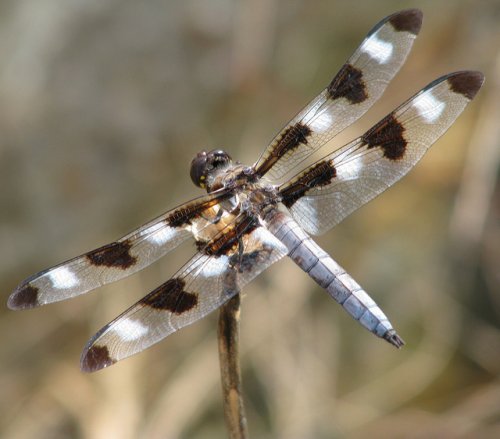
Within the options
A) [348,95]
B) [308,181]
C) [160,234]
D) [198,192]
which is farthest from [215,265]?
[198,192]

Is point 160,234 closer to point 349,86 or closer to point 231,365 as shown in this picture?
point 231,365

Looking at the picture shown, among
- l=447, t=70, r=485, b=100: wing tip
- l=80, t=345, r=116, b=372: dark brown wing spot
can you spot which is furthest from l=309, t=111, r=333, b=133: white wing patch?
l=80, t=345, r=116, b=372: dark brown wing spot

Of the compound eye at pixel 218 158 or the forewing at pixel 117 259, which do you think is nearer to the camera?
the forewing at pixel 117 259

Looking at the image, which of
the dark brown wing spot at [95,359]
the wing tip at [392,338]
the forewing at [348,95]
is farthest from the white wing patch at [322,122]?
the dark brown wing spot at [95,359]

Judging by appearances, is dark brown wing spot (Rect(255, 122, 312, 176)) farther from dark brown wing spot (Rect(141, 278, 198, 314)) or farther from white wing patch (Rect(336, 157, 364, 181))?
dark brown wing spot (Rect(141, 278, 198, 314))

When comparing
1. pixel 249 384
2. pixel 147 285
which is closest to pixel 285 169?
pixel 249 384

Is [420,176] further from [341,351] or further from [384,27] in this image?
[384,27]

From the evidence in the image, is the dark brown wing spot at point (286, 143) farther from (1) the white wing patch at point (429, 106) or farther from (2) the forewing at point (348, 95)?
(1) the white wing patch at point (429, 106)
